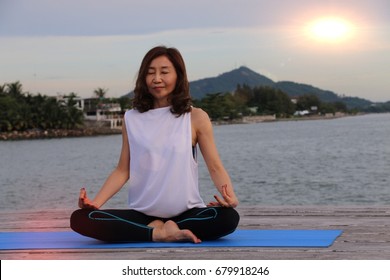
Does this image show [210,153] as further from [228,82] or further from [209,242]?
[228,82]

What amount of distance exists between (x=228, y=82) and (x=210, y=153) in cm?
10686

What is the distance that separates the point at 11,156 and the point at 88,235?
56876mm

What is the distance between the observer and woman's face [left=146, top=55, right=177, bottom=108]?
3527mm

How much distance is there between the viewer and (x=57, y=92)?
305 ft

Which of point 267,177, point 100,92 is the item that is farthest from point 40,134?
point 267,177

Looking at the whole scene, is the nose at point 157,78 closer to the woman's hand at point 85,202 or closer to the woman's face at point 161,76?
the woman's face at point 161,76

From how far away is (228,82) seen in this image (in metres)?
110

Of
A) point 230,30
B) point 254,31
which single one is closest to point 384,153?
point 254,31

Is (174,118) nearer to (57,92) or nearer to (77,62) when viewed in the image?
(77,62)

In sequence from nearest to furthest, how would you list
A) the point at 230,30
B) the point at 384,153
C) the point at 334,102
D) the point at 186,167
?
the point at 186,167, the point at 384,153, the point at 230,30, the point at 334,102

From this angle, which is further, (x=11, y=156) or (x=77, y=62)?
(x=77, y=62)

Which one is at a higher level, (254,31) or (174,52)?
(254,31)

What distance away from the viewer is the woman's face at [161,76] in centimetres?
353

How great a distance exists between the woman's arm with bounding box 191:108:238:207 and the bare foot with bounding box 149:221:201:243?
0.21 meters
